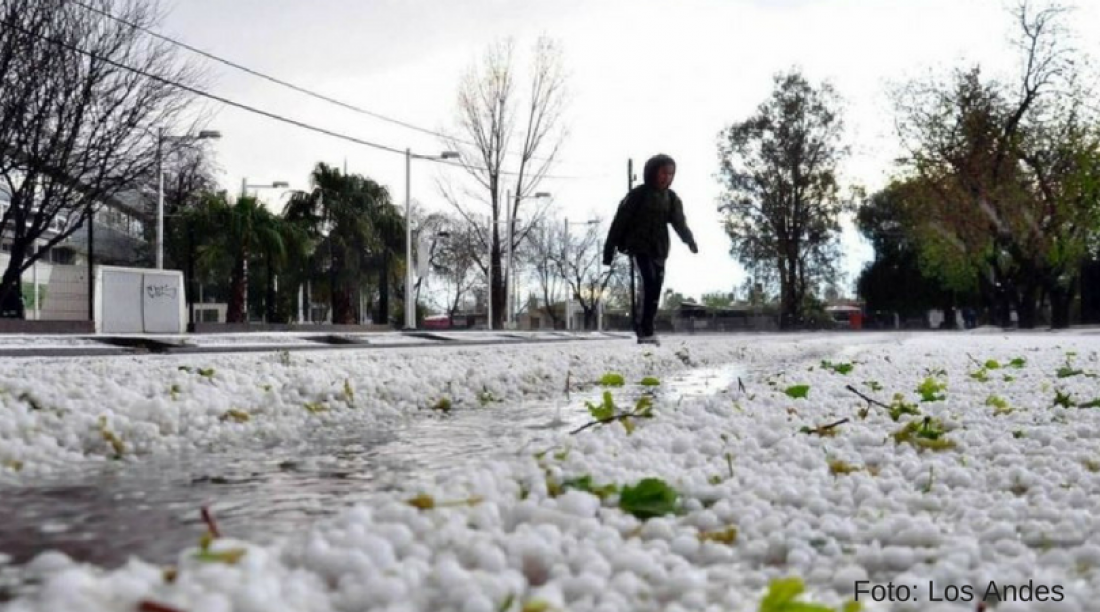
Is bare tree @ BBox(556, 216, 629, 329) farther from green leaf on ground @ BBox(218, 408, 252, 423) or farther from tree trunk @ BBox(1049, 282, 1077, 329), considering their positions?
green leaf on ground @ BBox(218, 408, 252, 423)

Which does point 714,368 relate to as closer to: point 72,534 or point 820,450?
point 820,450

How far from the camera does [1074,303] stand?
53.8 metres

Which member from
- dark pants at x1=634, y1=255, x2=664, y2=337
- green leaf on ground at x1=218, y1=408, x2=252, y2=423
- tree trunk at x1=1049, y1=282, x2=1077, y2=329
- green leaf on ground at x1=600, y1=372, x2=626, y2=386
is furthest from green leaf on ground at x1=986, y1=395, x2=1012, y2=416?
tree trunk at x1=1049, y1=282, x2=1077, y2=329

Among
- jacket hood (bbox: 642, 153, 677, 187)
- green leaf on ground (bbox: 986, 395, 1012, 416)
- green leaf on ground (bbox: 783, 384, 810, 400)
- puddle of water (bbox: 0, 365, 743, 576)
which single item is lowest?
puddle of water (bbox: 0, 365, 743, 576)

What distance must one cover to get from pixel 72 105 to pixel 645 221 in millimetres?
13144

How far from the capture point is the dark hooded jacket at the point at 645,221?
8625 mm

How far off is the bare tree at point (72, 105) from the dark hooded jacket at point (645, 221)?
12.3 m

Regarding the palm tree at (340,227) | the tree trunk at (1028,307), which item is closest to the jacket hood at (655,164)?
the tree trunk at (1028,307)

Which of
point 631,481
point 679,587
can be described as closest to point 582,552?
point 679,587

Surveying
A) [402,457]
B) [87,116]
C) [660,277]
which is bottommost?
[402,457]

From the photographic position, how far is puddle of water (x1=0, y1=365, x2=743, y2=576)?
1521mm

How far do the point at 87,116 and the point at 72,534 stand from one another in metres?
18.4

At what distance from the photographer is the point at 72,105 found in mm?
17422

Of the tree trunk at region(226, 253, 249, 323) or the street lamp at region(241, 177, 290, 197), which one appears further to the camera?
the street lamp at region(241, 177, 290, 197)
